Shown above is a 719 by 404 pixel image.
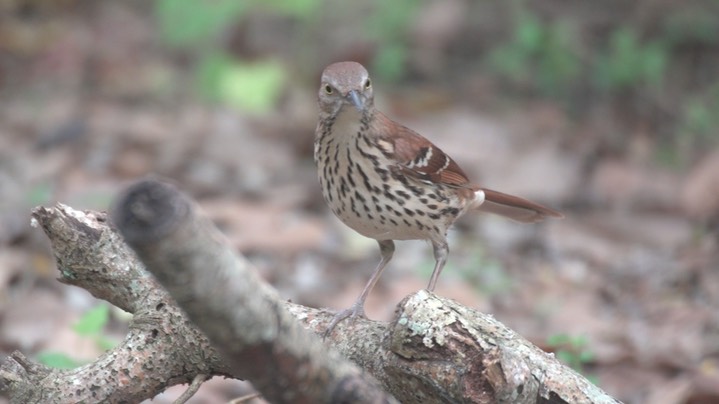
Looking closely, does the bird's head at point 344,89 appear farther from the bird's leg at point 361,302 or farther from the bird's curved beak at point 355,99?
the bird's leg at point 361,302

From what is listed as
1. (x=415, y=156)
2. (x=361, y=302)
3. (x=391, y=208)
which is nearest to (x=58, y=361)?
(x=361, y=302)

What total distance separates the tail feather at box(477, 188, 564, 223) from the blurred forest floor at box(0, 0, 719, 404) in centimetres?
Answer: 63

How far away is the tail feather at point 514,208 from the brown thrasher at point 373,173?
0.39 meters

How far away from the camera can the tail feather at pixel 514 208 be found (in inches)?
174

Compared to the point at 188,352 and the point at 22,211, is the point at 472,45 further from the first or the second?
the point at 188,352

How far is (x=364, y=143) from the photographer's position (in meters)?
3.83

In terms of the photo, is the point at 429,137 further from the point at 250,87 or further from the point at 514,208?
the point at 514,208

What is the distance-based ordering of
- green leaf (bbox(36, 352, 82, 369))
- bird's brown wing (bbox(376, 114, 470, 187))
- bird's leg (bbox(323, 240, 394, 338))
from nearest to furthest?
1. bird's leg (bbox(323, 240, 394, 338))
2. green leaf (bbox(36, 352, 82, 369))
3. bird's brown wing (bbox(376, 114, 470, 187))

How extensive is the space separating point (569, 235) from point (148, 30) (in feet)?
16.3

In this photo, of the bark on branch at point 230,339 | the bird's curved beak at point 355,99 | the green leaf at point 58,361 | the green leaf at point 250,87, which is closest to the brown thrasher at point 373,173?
the bird's curved beak at point 355,99

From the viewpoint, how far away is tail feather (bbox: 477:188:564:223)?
4.43 meters

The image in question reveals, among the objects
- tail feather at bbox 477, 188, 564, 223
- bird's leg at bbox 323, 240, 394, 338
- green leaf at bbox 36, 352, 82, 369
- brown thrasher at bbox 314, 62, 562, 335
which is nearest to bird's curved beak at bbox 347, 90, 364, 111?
brown thrasher at bbox 314, 62, 562, 335

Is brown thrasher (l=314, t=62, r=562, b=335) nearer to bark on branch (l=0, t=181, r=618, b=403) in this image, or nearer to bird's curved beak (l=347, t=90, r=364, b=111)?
bird's curved beak (l=347, t=90, r=364, b=111)

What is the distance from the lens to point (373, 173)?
12.4ft
